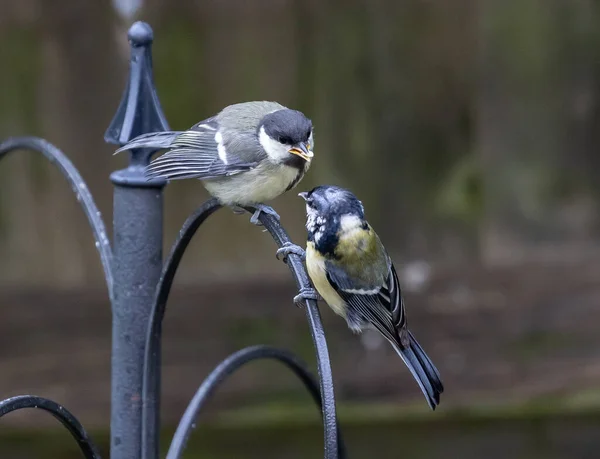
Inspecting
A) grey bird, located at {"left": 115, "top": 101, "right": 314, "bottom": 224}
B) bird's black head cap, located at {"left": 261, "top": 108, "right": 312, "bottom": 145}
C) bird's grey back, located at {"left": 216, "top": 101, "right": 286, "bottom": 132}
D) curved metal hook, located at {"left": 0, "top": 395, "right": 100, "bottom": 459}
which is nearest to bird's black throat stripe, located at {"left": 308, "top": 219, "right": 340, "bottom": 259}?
grey bird, located at {"left": 115, "top": 101, "right": 314, "bottom": 224}

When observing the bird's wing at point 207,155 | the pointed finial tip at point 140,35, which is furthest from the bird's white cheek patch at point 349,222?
the pointed finial tip at point 140,35

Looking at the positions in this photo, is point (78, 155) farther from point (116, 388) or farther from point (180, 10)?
point (116, 388)

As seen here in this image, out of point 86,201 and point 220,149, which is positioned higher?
point 220,149

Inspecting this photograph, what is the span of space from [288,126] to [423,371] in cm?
52

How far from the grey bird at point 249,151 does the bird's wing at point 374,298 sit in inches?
7.6

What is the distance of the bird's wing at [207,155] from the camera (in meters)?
1.62

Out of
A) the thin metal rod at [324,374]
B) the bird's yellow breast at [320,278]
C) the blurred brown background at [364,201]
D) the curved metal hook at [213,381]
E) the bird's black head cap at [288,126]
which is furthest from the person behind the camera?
the blurred brown background at [364,201]

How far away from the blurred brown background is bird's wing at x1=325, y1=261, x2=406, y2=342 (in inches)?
19.9

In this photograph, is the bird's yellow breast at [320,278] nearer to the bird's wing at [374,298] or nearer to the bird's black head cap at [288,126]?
the bird's wing at [374,298]

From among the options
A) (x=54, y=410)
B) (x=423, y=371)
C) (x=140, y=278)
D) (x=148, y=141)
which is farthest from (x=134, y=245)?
(x=423, y=371)

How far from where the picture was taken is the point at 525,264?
216cm

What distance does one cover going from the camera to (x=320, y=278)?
160 centimetres

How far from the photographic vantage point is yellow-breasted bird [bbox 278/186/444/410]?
57.4 inches

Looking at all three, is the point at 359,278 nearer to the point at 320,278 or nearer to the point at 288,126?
the point at 320,278
